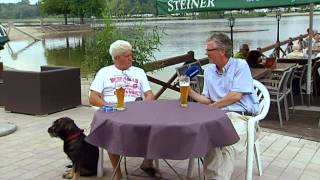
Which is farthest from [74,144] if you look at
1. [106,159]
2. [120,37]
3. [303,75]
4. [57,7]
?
[57,7]

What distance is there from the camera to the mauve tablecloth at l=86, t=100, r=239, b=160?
8.98 ft

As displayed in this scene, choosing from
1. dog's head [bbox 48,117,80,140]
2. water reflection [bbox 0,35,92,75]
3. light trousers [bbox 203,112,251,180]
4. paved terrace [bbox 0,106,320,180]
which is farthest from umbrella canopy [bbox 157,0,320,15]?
water reflection [bbox 0,35,92,75]

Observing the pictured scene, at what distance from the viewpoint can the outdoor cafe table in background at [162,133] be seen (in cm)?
274

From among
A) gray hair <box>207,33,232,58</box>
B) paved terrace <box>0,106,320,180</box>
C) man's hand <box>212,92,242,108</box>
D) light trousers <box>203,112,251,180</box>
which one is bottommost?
paved terrace <box>0,106,320,180</box>

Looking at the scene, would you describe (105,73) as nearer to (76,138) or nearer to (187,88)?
(76,138)

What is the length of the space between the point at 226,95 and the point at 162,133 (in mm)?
959

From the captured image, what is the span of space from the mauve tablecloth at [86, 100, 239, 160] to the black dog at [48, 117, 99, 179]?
2.05ft

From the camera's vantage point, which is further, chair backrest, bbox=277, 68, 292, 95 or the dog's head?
chair backrest, bbox=277, 68, 292, 95

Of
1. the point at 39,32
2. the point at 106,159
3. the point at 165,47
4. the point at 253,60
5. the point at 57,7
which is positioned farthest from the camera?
the point at 57,7

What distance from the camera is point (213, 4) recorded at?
18.2 feet

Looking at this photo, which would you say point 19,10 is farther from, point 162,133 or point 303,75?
point 162,133

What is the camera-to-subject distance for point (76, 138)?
3.66m

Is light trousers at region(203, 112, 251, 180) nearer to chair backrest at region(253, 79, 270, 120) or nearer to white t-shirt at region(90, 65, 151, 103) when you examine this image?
chair backrest at region(253, 79, 270, 120)

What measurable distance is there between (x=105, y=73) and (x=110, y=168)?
2.82ft
